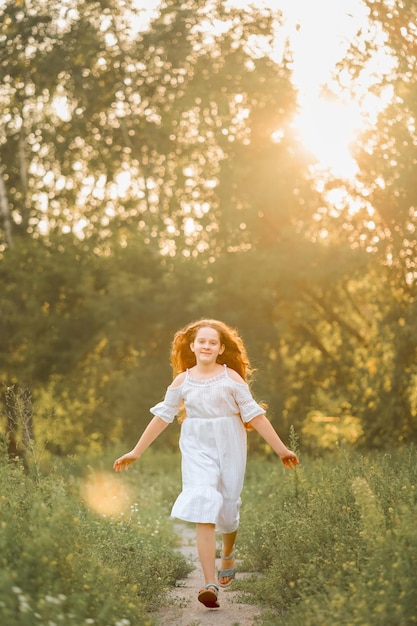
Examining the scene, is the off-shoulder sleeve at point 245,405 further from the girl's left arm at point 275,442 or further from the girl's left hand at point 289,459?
the girl's left hand at point 289,459

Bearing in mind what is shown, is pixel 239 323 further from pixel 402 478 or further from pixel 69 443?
pixel 402 478

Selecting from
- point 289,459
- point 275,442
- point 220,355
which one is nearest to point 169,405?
point 220,355

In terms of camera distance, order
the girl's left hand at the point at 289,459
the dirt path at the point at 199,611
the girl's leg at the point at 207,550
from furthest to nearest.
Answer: the girl's left hand at the point at 289,459 → the girl's leg at the point at 207,550 → the dirt path at the point at 199,611

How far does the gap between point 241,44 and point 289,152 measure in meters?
2.56

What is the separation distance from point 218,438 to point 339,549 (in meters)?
1.39

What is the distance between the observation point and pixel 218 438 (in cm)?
686

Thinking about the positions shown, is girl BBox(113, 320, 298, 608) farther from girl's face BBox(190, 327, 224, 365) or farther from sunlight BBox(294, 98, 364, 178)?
sunlight BBox(294, 98, 364, 178)

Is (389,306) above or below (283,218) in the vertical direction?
below

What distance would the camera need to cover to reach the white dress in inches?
269

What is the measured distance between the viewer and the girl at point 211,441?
6.59m

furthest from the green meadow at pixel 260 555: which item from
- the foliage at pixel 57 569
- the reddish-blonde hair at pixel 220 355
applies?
the reddish-blonde hair at pixel 220 355

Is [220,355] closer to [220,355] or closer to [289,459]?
[220,355]

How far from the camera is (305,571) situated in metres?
6.00

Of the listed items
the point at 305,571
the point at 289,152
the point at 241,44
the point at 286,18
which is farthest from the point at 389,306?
the point at 305,571
